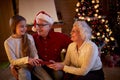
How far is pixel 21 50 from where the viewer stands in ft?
7.18

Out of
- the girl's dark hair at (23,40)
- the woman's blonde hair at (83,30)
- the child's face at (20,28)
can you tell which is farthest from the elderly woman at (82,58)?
the child's face at (20,28)

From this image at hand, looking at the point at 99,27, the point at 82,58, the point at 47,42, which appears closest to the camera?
the point at 82,58

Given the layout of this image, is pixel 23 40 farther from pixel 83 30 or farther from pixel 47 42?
pixel 83 30

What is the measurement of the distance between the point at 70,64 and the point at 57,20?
2990mm

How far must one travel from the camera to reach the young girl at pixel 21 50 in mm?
2131

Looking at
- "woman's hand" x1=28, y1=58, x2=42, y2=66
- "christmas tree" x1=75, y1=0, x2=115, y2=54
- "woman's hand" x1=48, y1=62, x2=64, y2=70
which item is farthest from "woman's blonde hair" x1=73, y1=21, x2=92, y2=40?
"christmas tree" x1=75, y1=0, x2=115, y2=54

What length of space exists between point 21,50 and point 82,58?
605 millimetres

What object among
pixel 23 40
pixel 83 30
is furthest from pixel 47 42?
pixel 83 30

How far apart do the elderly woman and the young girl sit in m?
0.20

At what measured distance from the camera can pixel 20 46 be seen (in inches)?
86.1

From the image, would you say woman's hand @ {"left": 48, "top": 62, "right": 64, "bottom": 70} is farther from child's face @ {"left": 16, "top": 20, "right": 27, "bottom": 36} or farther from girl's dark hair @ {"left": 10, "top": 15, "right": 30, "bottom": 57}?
child's face @ {"left": 16, "top": 20, "right": 27, "bottom": 36}

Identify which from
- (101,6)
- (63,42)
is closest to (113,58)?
(101,6)

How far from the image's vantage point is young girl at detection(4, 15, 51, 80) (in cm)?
213

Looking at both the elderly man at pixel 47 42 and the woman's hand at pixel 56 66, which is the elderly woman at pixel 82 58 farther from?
the elderly man at pixel 47 42
